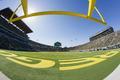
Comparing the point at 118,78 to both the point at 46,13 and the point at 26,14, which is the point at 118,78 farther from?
the point at 26,14

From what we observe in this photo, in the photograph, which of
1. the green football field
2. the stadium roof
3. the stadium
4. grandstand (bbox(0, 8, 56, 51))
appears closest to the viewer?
the green football field

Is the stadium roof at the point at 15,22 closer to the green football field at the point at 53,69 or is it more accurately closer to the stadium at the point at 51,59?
the stadium at the point at 51,59

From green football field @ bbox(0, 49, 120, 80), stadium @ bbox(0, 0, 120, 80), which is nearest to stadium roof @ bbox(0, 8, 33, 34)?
stadium @ bbox(0, 0, 120, 80)

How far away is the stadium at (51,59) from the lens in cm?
828

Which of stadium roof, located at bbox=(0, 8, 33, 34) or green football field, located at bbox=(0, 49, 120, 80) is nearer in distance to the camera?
green football field, located at bbox=(0, 49, 120, 80)

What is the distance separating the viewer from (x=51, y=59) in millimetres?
14742

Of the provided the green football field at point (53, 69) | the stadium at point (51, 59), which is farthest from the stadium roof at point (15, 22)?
the green football field at point (53, 69)

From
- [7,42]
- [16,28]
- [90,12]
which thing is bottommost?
[90,12]

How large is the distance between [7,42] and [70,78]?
45868mm

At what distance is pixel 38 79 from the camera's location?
7402mm

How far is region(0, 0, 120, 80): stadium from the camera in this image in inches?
326

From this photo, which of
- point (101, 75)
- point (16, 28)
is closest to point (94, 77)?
point (101, 75)

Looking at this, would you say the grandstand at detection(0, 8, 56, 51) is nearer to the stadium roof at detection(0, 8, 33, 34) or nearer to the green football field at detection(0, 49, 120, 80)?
the stadium roof at detection(0, 8, 33, 34)

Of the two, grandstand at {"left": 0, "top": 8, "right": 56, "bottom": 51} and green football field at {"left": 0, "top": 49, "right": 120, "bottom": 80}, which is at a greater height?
grandstand at {"left": 0, "top": 8, "right": 56, "bottom": 51}
